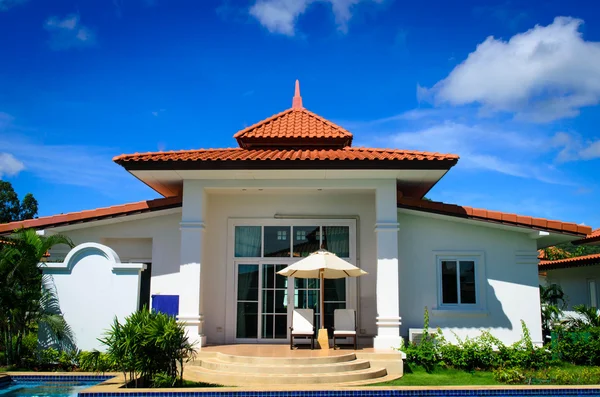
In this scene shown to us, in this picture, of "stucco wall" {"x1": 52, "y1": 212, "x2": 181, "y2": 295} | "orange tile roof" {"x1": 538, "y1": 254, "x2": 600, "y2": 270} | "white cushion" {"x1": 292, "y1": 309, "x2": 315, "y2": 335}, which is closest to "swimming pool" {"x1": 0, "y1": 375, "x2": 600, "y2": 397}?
"white cushion" {"x1": 292, "y1": 309, "x2": 315, "y2": 335}

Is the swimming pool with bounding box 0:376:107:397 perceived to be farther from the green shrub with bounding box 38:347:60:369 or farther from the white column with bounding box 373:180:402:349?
the white column with bounding box 373:180:402:349

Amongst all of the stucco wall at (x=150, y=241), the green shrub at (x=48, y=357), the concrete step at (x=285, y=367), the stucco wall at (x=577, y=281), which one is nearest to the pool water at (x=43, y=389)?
the green shrub at (x=48, y=357)

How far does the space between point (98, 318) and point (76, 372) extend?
55.7 inches

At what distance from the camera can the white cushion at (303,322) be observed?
12.5 m

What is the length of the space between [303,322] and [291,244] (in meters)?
2.54

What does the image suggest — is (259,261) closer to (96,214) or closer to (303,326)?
(303,326)

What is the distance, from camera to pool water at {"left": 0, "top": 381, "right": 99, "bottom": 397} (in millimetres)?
9883

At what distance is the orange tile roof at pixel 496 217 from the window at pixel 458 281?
1.13 metres

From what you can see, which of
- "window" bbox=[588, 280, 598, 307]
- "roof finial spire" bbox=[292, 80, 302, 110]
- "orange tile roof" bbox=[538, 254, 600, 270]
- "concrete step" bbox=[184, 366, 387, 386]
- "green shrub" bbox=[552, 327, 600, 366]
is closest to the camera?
"concrete step" bbox=[184, 366, 387, 386]

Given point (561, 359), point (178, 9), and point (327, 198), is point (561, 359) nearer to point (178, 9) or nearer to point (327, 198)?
point (327, 198)

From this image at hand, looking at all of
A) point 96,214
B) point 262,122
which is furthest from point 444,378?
point 96,214

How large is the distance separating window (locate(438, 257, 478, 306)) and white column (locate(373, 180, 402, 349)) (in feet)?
5.49

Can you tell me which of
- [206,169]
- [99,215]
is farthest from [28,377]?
[206,169]

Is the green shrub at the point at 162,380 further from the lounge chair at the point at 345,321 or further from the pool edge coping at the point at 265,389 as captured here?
the lounge chair at the point at 345,321
